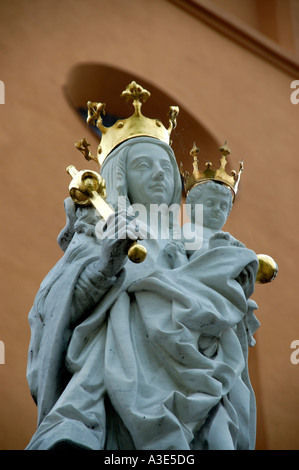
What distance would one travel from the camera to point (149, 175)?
3.12 metres

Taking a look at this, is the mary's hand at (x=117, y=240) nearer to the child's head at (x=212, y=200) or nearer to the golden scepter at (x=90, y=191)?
the golden scepter at (x=90, y=191)

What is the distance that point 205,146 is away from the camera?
258 inches

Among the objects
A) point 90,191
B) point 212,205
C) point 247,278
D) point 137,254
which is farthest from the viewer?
point 212,205

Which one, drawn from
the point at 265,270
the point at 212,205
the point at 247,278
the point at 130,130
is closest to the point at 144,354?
the point at 247,278

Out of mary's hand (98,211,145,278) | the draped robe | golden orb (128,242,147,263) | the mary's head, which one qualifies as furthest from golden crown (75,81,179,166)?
golden orb (128,242,147,263)

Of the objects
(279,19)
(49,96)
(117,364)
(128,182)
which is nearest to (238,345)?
(117,364)

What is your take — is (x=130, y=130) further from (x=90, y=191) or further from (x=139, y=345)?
(x=139, y=345)

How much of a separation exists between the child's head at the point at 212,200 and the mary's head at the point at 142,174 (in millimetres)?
131

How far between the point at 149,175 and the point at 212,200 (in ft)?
0.79

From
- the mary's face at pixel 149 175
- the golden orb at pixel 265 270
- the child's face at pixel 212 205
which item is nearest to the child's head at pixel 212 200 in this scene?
the child's face at pixel 212 205

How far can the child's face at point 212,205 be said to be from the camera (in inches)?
120

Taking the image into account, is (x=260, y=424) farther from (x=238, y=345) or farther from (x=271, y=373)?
(x=238, y=345)

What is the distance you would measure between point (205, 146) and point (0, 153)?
5.44 feet

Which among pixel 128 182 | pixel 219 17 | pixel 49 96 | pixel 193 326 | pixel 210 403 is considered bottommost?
pixel 210 403
